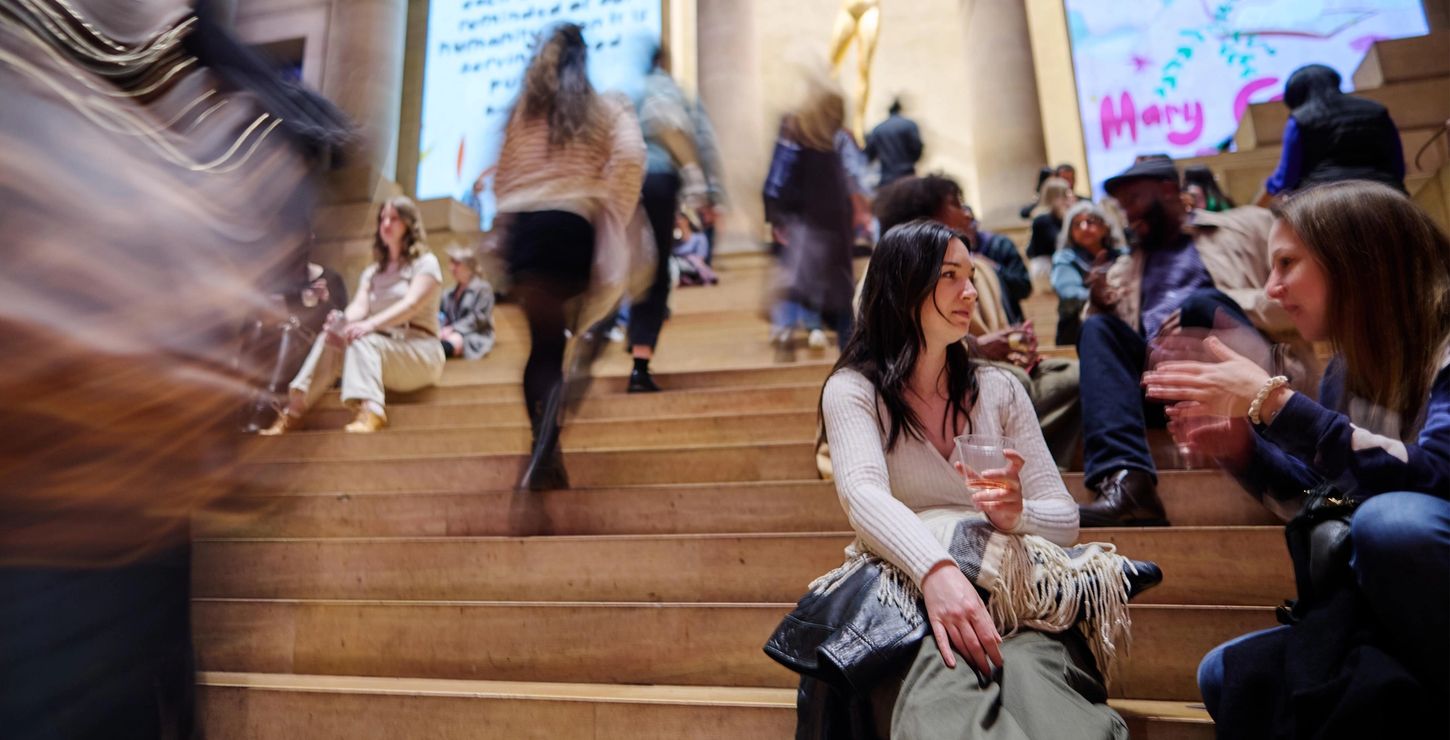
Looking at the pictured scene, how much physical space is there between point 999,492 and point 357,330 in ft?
12.7

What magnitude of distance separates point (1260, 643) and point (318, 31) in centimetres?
1270

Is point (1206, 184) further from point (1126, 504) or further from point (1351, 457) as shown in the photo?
point (1351, 457)

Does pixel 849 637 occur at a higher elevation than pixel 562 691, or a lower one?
higher

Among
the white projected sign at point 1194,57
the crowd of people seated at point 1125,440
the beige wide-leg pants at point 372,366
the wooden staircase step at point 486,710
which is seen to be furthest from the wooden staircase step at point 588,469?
the white projected sign at point 1194,57

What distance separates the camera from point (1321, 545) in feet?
4.62

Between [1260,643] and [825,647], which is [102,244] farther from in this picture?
[1260,643]

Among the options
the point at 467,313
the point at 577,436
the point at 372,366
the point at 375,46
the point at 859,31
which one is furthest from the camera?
the point at 375,46

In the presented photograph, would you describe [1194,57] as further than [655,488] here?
Yes

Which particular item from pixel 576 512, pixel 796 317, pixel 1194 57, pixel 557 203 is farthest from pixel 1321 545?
pixel 1194 57

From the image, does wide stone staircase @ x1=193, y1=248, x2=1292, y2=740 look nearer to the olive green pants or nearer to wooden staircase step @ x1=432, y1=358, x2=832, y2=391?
the olive green pants

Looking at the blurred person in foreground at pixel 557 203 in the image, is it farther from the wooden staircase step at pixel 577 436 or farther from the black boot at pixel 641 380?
the black boot at pixel 641 380

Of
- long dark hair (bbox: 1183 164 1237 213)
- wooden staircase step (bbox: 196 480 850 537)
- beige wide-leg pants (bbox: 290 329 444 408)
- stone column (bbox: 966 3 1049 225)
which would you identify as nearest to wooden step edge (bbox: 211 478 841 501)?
wooden staircase step (bbox: 196 480 850 537)

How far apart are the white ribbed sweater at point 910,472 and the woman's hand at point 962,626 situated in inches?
3.2

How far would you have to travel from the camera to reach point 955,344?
1.90 metres
